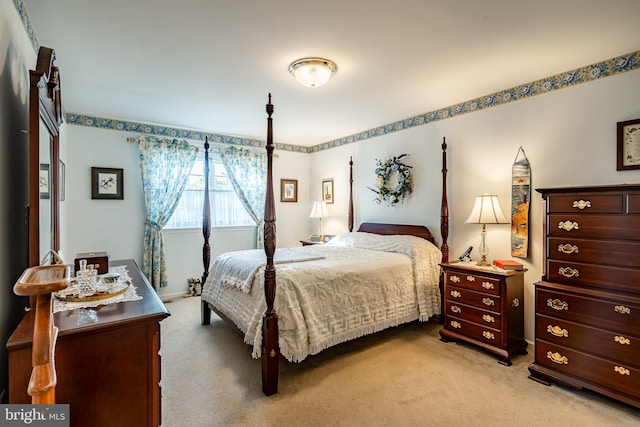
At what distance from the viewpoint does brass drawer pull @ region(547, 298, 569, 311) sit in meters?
2.39

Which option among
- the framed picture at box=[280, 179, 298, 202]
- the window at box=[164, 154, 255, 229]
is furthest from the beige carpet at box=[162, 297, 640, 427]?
the framed picture at box=[280, 179, 298, 202]

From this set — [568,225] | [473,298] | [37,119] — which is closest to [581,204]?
[568,225]

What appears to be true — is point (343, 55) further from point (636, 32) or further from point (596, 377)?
point (596, 377)

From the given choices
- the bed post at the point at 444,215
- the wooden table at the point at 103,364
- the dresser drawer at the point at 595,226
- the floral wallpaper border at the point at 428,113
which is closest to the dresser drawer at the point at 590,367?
the dresser drawer at the point at 595,226

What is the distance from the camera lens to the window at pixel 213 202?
4.88 m

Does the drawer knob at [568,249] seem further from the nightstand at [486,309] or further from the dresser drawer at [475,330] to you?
the dresser drawer at [475,330]

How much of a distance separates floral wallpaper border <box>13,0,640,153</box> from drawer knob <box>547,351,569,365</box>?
2301mm

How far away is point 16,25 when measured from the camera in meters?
1.73

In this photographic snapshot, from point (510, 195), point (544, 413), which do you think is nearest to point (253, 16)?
point (510, 195)

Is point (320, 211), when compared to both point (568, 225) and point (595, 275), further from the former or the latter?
point (595, 275)

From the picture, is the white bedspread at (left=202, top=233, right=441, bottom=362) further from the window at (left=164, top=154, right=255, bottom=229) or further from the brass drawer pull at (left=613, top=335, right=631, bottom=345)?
the window at (left=164, top=154, right=255, bottom=229)

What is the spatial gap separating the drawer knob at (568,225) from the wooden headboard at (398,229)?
1575 millimetres

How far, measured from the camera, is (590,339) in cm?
227

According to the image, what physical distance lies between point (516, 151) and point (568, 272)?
134 cm
